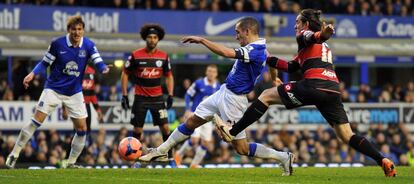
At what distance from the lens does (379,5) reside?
3753 centimetres

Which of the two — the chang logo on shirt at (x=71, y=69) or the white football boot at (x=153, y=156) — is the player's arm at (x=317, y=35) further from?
the chang logo on shirt at (x=71, y=69)

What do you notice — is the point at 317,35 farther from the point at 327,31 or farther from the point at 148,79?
the point at 148,79

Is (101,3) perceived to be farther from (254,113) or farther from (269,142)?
(254,113)

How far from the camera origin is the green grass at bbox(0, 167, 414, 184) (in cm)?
1463

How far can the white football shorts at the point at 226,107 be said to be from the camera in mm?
15945

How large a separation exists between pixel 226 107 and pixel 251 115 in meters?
0.96

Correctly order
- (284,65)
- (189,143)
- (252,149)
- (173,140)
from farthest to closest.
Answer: (189,143), (173,140), (252,149), (284,65)

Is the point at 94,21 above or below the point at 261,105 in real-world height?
below

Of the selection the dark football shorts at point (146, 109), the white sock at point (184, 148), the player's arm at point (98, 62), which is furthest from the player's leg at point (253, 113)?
the white sock at point (184, 148)

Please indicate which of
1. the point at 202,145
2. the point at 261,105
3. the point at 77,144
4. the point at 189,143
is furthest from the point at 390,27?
the point at 261,105

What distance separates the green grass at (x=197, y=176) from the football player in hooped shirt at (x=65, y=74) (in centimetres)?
136

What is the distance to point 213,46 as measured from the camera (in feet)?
48.0

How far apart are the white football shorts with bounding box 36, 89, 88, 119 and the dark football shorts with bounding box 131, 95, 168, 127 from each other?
1.74 m

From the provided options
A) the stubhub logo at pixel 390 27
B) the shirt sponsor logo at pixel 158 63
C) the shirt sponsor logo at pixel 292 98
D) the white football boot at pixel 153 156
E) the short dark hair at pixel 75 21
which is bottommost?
the stubhub logo at pixel 390 27
